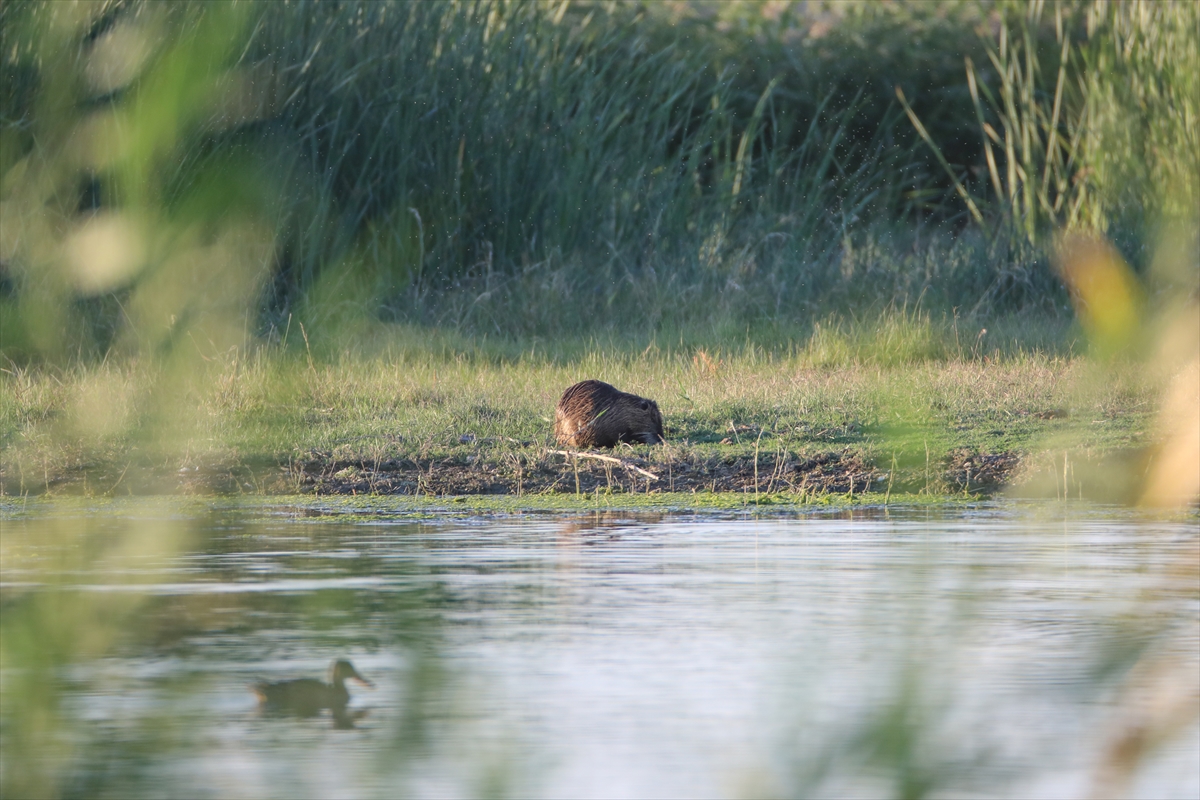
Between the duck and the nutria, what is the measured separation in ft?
14.8

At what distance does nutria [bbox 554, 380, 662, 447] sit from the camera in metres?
7.42

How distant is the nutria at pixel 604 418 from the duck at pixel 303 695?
4499mm

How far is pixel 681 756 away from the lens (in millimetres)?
2574

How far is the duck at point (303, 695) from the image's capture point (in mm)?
2568

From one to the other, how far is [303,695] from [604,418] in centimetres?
466

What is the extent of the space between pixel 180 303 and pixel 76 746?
1.00ft

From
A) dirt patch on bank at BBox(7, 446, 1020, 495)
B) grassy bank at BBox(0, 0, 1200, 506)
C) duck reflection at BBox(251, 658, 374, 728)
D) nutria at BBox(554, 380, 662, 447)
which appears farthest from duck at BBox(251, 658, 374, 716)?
nutria at BBox(554, 380, 662, 447)

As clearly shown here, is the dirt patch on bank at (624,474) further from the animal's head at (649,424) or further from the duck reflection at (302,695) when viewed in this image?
the duck reflection at (302,695)

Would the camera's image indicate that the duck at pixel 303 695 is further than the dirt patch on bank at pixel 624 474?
No

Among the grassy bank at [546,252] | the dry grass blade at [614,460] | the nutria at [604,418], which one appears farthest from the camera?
the nutria at [604,418]

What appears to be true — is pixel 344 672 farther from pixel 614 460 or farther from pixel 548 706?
pixel 614 460

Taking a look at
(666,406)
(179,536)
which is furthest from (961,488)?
(179,536)

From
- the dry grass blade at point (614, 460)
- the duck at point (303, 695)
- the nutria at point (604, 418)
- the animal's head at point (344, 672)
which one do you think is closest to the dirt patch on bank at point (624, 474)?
the dry grass blade at point (614, 460)

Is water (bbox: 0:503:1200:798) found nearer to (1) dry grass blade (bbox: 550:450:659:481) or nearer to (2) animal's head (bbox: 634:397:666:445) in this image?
(1) dry grass blade (bbox: 550:450:659:481)
